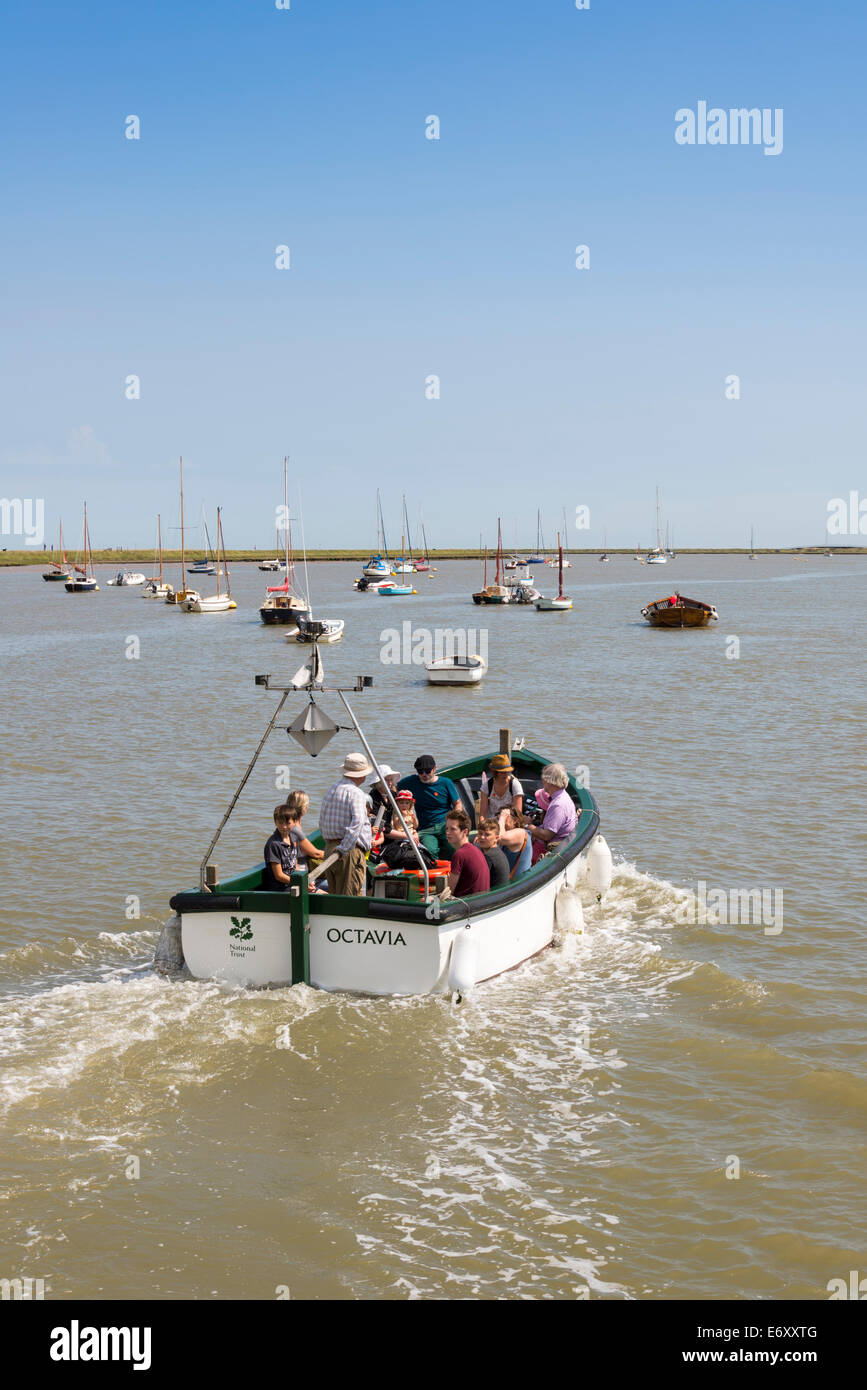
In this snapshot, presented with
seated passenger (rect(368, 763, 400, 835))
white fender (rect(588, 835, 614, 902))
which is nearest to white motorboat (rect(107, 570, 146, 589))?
white fender (rect(588, 835, 614, 902))

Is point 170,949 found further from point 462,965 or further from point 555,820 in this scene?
point 555,820

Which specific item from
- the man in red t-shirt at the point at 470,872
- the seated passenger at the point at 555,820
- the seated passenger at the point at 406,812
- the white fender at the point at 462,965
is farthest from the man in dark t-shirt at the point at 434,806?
the white fender at the point at 462,965

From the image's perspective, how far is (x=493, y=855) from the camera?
11.4m

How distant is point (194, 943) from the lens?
10.4 meters

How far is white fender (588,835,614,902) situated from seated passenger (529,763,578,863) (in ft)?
2.85

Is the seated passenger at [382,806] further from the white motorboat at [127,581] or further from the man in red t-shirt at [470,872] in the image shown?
the white motorboat at [127,581]

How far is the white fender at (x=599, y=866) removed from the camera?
14062mm

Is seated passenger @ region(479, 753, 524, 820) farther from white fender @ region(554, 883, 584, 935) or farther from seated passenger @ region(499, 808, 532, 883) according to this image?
white fender @ region(554, 883, 584, 935)

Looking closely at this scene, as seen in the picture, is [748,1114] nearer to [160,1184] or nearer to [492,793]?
[160,1184]

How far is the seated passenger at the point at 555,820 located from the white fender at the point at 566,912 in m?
0.54

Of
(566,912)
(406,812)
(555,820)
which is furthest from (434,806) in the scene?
(566,912)

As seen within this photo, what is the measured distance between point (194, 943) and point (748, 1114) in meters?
4.89
